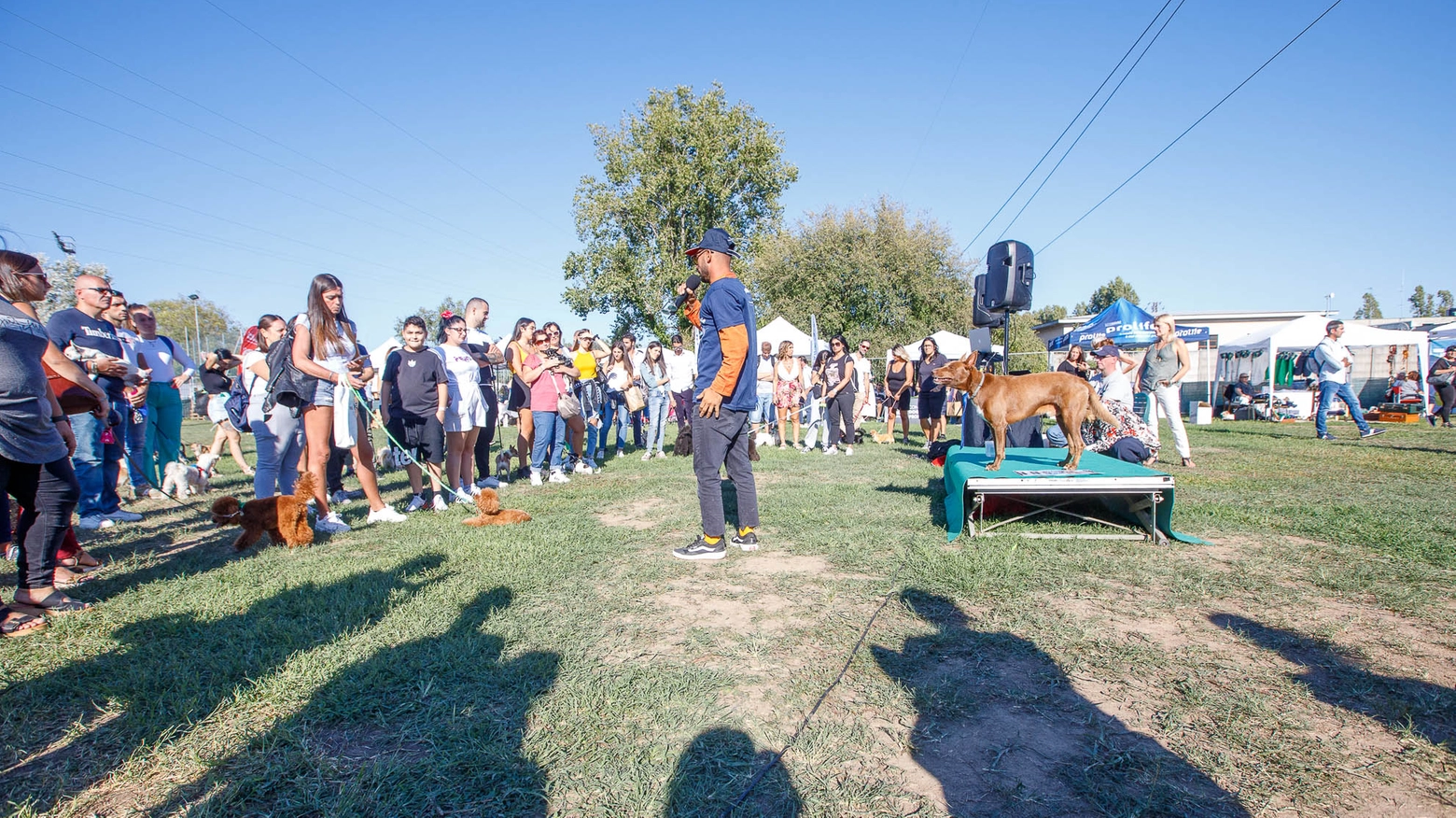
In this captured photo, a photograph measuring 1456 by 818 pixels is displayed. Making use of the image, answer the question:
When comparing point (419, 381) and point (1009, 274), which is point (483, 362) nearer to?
point (419, 381)

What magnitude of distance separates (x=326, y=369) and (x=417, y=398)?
122cm

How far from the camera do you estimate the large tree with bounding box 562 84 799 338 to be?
32875 millimetres

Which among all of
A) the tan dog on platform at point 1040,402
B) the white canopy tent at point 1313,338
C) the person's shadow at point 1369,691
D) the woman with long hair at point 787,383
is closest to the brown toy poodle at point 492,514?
the tan dog on platform at point 1040,402

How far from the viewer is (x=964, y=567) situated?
4094 millimetres

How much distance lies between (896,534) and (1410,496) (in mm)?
5244

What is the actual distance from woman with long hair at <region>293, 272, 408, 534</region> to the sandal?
1778mm

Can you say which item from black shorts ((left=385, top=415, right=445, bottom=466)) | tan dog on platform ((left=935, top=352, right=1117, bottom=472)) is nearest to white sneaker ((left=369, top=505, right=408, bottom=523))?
black shorts ((left=385, top=415, right=445, bottom=466))

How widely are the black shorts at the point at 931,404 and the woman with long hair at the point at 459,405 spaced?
7183mm

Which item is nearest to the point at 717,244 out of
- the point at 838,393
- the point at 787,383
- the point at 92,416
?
the point at 92,416

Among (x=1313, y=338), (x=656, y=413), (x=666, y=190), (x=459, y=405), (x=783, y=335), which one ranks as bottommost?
(x=656, y=413)

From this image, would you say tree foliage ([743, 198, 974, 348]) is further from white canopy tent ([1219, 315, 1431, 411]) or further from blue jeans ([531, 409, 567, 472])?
blue jeans ([531, 409, 567, 472])

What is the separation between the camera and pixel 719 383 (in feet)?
14.2

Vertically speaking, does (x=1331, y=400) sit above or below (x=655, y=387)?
below

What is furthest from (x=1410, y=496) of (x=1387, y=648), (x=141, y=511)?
(x=141, y=511)
